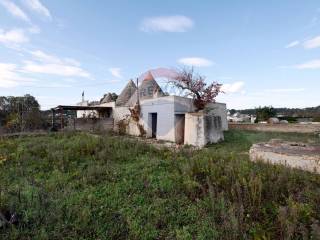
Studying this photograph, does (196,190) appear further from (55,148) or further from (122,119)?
(122,119)

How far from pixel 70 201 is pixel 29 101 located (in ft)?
92.4

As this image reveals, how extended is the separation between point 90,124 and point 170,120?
25.4ft

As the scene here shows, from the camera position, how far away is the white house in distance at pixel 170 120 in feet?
40.8

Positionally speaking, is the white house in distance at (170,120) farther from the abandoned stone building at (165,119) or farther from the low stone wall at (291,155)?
the low stone wall at (291,155)

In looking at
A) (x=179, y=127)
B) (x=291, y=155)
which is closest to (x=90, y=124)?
(x=179, y=127)

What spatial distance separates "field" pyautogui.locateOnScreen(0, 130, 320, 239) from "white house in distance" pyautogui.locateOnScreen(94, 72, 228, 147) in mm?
7050

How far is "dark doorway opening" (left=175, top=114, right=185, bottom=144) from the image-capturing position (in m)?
13.4

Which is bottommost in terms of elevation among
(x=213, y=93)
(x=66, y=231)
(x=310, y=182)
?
(x=66, y=231)

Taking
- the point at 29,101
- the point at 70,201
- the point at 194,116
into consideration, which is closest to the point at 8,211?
the point at 70,201

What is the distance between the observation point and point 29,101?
27.7 meters

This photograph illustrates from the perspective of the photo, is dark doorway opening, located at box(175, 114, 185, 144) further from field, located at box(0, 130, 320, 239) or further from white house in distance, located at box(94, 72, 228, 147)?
field, located at box(0, 130, 320, 239)

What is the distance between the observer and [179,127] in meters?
13.6

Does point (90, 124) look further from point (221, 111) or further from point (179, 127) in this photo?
point (221, 111)

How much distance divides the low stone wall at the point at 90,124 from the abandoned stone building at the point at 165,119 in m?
0.08
